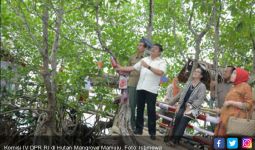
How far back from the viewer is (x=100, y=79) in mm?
5465

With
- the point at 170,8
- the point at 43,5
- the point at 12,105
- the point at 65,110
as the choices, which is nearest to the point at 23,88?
the point at 12,105

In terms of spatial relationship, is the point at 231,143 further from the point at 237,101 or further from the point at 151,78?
the point at 151,78

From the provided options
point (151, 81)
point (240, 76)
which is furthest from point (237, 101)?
point (151, 81)

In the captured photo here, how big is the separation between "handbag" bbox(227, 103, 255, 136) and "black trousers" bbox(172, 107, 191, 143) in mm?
994

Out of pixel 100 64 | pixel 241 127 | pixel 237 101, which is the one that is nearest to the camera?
pixel 241 127

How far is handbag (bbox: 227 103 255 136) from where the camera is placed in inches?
167

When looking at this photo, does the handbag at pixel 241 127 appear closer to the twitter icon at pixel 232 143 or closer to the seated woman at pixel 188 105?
the twitter icon at pixel 232 143

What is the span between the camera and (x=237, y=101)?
4.56 meters

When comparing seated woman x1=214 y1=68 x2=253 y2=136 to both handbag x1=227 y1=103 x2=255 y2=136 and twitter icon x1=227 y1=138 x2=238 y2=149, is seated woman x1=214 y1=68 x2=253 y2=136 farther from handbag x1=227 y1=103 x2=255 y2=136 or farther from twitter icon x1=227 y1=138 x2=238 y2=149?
twitter icon x1=227 y1=138 x2=238 y2=149

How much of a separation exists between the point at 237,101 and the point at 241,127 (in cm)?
42

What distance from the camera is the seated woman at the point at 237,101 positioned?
4484 mm

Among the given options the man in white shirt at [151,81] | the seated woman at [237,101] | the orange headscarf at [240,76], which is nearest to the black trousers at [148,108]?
the man in white shirt at [151,81]

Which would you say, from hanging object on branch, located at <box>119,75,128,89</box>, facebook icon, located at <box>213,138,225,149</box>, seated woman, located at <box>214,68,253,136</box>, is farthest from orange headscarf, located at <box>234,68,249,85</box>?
hanging object on branch, located at <box>119,75,128,89</box>

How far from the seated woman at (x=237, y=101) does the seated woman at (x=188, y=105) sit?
596 mm
